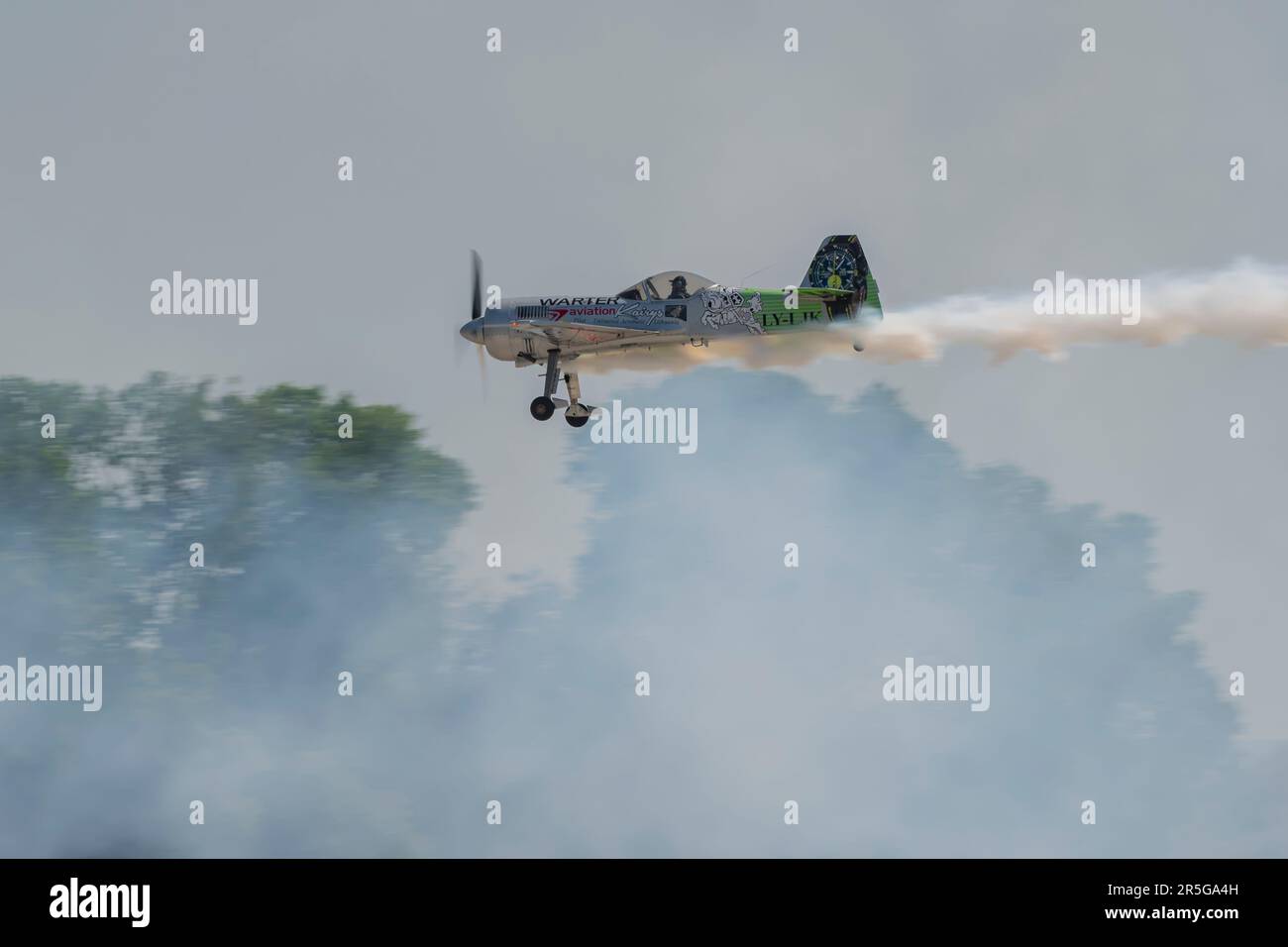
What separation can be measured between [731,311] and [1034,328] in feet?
30.1

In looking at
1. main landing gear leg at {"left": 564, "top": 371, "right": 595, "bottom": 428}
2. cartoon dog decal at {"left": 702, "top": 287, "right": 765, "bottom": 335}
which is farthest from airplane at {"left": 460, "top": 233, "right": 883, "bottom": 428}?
main landing gear leg at {"left": 564, "top": 371, "right": 595, "bottom": 428}

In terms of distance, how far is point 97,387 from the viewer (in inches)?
1998

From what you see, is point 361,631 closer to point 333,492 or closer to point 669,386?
point 333,492

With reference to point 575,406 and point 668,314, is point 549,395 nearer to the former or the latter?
point 575,406

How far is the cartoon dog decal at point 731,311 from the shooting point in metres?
32.6

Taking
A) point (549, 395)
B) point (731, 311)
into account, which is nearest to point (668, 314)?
point (731, 311)

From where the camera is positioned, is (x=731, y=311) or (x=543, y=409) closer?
(x=731, y=311)

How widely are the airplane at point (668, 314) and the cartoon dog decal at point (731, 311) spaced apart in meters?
0.02

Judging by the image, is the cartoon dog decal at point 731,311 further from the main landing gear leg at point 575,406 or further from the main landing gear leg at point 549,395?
the main landing gear leg at point 575,406

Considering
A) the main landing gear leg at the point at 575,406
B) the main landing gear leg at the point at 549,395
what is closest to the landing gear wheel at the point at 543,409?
the main landing gear leg at the point at 549,395

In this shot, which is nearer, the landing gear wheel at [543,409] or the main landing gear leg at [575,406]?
the landing gear wheel at [543,409]

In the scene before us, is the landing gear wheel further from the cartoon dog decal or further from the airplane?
the cartoon dog decal

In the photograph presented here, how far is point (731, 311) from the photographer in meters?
32.7

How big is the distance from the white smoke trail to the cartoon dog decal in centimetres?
278
